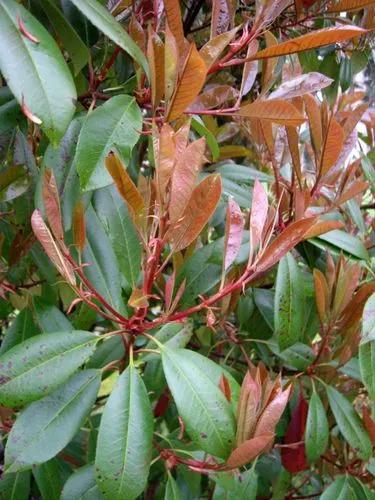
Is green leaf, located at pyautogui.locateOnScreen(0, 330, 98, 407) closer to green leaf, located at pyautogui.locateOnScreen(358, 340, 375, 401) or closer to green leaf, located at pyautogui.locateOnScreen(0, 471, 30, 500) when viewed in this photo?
green leaf, located at pyautogui.locateOnScreen(0, 471, 30, 500)

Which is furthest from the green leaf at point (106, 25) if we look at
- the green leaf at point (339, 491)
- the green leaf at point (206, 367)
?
the green leaf at point (339, 491)

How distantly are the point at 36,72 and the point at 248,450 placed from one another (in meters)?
0.46

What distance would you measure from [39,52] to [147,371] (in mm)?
560

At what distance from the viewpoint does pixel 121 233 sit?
807mm

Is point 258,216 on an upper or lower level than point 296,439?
upper

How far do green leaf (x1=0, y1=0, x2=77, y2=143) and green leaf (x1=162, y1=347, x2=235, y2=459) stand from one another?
306mm

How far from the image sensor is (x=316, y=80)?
768 mm

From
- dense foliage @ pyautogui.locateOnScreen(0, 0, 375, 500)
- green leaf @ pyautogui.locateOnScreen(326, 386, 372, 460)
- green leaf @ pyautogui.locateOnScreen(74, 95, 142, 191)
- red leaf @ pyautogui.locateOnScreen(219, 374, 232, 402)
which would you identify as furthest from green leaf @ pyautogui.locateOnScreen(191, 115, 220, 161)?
green leaf @ pyautogui.locateOnScreen(326, 386, 372, 460)

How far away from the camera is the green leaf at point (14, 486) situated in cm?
96

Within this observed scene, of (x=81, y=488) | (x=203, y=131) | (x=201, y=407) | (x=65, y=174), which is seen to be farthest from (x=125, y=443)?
(x=203, y=131)

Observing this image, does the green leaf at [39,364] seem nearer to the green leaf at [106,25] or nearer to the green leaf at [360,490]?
the green leaf at [106,25]

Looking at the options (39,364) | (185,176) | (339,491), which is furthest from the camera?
(339,491)

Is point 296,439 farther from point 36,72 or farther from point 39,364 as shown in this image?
point 36,72

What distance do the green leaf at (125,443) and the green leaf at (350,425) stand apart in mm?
446
